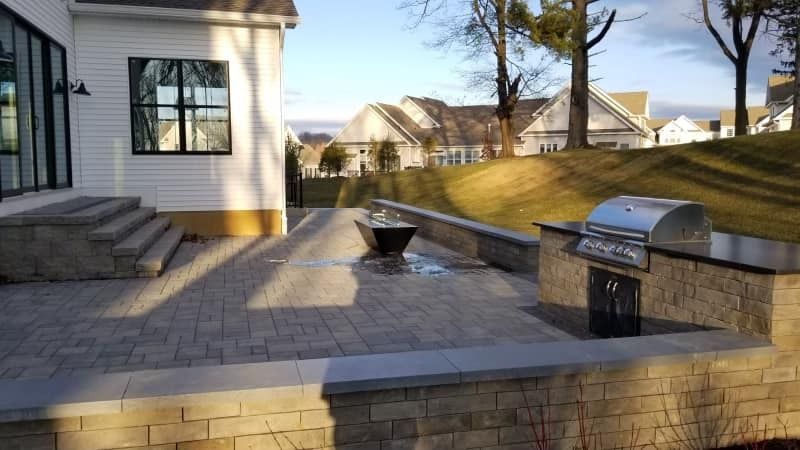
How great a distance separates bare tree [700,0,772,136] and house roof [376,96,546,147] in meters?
20.2

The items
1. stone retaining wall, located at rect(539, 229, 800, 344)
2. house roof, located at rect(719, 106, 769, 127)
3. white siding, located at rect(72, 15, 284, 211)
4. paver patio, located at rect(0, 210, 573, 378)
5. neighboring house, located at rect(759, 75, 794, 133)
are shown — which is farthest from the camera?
house roof, located at rect(719, 106, 769, 127)

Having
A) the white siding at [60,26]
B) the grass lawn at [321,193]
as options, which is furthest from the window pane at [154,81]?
the grass lawn at [321,193]

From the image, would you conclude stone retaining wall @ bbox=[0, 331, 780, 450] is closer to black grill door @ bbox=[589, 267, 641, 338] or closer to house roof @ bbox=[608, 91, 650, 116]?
black grill door @ bbox=[589, 267, 641, 338]

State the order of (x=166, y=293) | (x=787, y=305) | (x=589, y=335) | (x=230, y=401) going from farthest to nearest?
(x=166, y=293) → (x=589, y=335) → (x=787, y=305) → (x=230, y=401)

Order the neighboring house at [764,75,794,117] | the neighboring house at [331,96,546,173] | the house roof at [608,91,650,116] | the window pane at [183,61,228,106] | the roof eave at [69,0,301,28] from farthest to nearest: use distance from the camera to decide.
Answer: the house roof at [608,91,650,116] → the neighboring house at [764,75,794,117] → the neighboring house at [331,96,546,173] → the window pane at [183,61,228,106] → the roof eave at [69,0,301,28]

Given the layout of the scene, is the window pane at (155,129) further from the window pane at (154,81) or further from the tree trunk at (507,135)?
the tree trunk at (507,135)

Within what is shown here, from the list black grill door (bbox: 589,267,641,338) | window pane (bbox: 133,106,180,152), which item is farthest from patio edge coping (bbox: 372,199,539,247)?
window pane (bbox: 133,106,180,152)

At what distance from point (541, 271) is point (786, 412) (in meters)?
2.74

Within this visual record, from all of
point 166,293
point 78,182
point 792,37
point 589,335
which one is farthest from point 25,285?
point 792,37

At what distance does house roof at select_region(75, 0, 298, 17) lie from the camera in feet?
37.1

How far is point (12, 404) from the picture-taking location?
255cm

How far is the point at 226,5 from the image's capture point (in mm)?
12117

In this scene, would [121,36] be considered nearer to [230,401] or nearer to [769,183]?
[230,401]

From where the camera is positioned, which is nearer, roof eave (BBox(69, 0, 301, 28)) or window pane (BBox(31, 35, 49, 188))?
window pane (BBox(31, 35, 49, 188))
